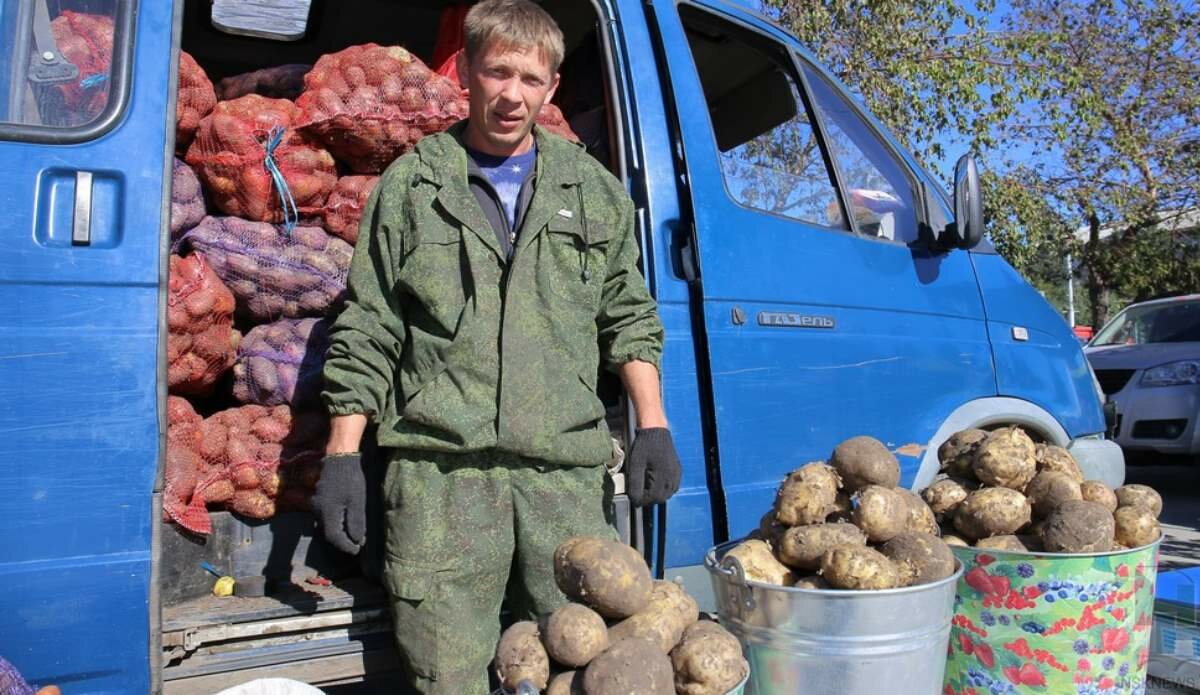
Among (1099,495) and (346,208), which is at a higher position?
(346,208)

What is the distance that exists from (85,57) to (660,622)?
6.70ft

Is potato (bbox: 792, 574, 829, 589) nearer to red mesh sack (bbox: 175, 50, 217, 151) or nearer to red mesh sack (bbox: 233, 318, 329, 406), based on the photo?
red mesh sack (bbox: 233, 318, 329, 406)

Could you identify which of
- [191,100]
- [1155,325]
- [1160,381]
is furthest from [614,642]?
[1155,325]

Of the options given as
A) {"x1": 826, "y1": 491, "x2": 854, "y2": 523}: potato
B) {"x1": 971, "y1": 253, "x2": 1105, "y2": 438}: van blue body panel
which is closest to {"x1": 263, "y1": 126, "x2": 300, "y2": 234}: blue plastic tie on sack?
{"x1": 826, "y1": 491, "x2": 854, "y2": 523}: potato

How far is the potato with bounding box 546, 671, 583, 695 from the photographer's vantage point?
6.51 ft

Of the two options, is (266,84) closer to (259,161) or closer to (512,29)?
(259,161)

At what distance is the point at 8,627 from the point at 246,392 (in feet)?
4.10

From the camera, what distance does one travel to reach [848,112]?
13.5 feet

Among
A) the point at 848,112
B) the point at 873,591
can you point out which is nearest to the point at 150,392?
the point at 873,591

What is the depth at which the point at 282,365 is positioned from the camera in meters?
3.38

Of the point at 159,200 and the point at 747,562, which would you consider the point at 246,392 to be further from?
the point at 747,562

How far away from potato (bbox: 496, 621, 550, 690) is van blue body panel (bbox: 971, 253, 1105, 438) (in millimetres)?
2717

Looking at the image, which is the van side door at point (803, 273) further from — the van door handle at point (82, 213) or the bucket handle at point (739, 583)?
the van door handle at point (82, 213)

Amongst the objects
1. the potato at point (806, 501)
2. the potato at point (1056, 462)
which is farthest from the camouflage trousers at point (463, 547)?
the potato at point (1056, 462)
